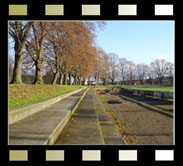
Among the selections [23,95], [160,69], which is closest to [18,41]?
[23,95]

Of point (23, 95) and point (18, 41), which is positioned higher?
point (18, 41)

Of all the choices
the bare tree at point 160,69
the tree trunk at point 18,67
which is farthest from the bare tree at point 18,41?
the bare tree at point 160,69

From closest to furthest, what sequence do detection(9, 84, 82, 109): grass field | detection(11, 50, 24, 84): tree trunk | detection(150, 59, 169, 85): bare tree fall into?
detection(9, 84, 82, 109): grass field
detection(11, 50, 24, 84): tree trunk
detection(150, 59, 169, 85): bare tree

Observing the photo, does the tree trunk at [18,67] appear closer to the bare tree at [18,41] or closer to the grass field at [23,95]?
the bare tree at [18,41]

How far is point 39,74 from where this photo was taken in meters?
18.1

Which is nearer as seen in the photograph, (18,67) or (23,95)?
(23,95)

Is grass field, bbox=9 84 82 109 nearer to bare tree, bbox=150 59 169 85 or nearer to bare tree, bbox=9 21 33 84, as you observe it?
bare tree, bbox=9 21 33 84

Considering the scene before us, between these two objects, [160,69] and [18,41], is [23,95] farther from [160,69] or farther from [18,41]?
[160,69]

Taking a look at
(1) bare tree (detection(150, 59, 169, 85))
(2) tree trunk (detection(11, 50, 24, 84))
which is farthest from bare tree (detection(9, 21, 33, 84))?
(1) bare tree (detection(150, 59, 169, 85))

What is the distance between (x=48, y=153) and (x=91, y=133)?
3.03 meters
